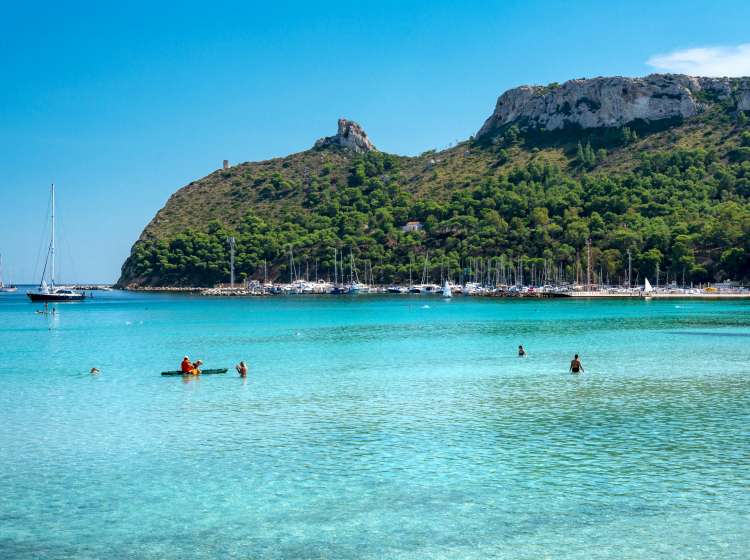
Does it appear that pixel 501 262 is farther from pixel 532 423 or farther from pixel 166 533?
pixel 166 533

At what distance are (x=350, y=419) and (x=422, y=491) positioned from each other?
10174mm

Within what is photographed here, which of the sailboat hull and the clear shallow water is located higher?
the sailboat hull

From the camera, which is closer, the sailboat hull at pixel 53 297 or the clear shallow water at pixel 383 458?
the clear shallow water at pixel 383 458

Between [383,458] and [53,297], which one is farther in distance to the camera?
[53,297]

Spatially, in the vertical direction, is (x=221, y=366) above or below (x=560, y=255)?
below

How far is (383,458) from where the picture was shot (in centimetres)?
2342

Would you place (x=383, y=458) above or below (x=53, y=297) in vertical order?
below

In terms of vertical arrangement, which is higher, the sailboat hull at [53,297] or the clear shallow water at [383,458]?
the sailboat hull at [53,297]

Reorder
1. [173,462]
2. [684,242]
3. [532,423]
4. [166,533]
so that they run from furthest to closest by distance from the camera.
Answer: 1. [684,242]
2. [532,423]
3. [173,462]
4. [166,533]

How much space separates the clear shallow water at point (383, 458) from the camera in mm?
16719

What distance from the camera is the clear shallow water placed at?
16.7m

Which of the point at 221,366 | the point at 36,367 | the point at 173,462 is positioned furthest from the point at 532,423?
the point at 36,367

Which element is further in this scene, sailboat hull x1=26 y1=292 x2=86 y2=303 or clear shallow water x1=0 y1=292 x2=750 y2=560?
sailboat hull x1=26 y1=292 x2=86 y2=303

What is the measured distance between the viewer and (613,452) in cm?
2366
